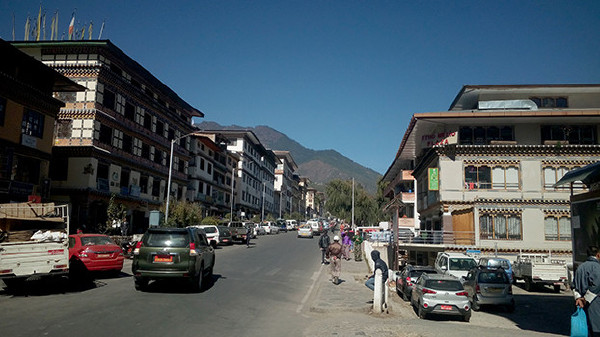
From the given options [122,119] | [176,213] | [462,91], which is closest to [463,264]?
[462,91]

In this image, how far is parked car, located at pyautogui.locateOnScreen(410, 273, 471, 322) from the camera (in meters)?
14.3

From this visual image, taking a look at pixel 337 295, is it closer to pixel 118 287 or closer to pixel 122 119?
pixel 118 287

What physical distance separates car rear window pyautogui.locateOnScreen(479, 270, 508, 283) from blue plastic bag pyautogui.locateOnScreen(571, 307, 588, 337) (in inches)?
347

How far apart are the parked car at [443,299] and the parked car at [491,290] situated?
2.64m

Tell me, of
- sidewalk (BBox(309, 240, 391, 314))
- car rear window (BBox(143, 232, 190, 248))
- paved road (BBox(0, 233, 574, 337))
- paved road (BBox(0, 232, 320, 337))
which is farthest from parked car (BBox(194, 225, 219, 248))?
car rear window (BBox(143, 232, 190, 248))

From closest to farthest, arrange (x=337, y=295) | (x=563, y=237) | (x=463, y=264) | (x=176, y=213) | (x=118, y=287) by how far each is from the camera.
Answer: (x=118, y=287)
(x=337, y=295)
(x=463, y=264)
(x=563, y=237)
(x=176, y=213)

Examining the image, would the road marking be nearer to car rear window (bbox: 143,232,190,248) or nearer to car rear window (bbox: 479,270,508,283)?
car rear window (bbox: 143,232,190,248)

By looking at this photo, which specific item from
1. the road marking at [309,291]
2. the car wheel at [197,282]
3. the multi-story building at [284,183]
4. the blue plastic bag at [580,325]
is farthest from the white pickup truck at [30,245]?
the multi-story building at [284,183]

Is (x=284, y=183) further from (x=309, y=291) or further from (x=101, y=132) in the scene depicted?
(x=309, y=291)

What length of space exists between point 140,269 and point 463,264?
565 inches

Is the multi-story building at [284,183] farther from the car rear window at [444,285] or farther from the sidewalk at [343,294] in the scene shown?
the car rear window at [444,285]

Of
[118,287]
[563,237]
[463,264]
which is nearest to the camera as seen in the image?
[118,287]

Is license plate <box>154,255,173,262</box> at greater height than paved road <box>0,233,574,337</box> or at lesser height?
greater

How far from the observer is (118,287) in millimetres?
14703
